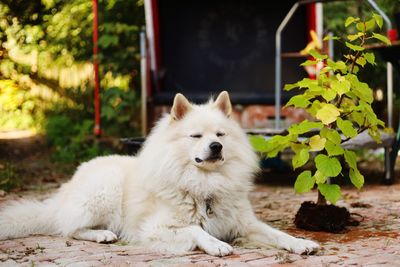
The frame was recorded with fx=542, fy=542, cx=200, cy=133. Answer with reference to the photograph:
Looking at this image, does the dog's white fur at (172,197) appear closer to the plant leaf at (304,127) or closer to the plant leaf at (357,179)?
the plant leaf at (304,127)

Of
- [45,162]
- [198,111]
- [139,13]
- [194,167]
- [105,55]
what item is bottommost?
[45,162]

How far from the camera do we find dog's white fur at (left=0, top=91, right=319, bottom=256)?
3203 mm

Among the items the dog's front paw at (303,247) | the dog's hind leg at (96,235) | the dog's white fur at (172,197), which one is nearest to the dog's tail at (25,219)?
the dog's white fur at (172,197)

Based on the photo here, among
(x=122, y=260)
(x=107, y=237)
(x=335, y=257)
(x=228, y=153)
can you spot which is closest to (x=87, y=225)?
(x=107, y=237)

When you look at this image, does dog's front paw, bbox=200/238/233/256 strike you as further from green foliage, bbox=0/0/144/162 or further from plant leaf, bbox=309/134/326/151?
green foliage, bbox=0/0/144/162

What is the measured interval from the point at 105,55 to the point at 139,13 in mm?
873

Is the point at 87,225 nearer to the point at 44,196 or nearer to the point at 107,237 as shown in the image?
the point at 107,237

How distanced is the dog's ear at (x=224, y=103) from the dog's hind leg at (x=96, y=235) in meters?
1.05

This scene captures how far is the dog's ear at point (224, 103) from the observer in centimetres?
350

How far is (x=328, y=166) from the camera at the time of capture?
129 inches

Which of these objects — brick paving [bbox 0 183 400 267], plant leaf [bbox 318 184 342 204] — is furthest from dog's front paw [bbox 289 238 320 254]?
plant leaf [bbox 318 184 342 204]

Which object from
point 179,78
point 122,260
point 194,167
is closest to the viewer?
point 122,260

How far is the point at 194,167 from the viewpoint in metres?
3.29

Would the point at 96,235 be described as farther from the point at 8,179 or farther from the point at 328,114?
the point at 8,179
